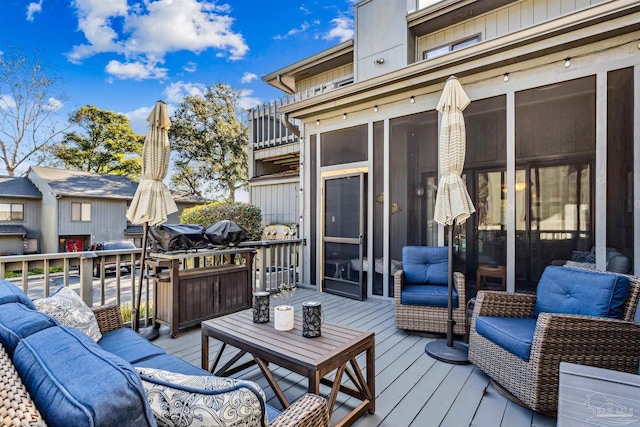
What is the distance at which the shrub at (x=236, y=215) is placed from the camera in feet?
29.7

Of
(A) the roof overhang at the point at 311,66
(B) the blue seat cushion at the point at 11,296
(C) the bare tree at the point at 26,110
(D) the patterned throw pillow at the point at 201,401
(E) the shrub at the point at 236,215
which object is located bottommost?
(D) the patterned throw pillow at the point at 201,401

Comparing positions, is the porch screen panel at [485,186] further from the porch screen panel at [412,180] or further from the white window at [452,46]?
the white window at [452,46]

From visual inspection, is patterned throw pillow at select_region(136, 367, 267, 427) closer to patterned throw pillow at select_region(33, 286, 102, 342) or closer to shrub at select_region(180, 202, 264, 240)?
patterned throw pillow at select_region(33, 286, 102, 342)

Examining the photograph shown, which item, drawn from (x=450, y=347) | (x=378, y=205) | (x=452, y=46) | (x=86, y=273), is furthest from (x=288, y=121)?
(x=450, y=347)

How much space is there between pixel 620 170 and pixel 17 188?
20.8 metres

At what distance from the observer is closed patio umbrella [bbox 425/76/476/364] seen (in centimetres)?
311

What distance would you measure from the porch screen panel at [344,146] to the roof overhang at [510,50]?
0.47 meters

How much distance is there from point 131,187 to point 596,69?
19.1 meters

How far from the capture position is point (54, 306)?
79.7 inches

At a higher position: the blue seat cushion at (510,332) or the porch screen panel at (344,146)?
the porch screen panel at (344,146)

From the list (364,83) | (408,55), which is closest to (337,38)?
(408,55)

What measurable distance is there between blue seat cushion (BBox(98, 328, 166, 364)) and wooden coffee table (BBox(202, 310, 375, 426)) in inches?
15.4

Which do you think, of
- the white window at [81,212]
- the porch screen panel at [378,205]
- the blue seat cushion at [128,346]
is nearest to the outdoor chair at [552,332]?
the porch screen panel at [378,205]

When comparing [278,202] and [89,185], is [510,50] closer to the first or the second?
[278,202]
